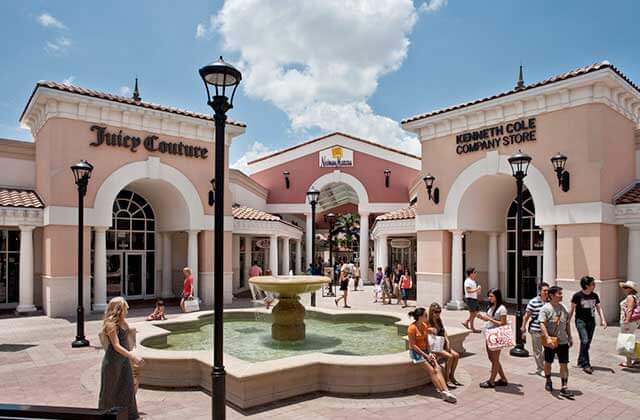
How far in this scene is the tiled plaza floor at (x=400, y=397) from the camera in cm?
610

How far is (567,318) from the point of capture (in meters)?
7.13

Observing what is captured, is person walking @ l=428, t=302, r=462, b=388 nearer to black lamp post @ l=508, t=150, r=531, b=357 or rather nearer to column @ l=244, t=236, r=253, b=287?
black lamp post @ l=508, t=150, r=531, b=357

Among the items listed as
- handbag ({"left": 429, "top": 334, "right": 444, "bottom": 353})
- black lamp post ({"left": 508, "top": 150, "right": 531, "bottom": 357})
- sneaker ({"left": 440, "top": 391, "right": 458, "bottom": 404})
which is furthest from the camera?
black lamp post ({"left": 508, "top": 150, "right": 531, "bottom": 357})

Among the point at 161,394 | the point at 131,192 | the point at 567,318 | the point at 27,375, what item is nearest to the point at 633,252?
the point at 567,318

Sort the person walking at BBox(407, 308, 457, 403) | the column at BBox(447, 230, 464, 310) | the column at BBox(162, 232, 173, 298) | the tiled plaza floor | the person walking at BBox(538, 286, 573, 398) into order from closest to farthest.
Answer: the tiled plaza floor
the person walking at BBox(407, 308, 457, 403)
the person walking at BBox(538, 286, 573, 398)
the column at BBox(447, 230, 464, 310)
the column at BBox(162, 232, 173, 298)

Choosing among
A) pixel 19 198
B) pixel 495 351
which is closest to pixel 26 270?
pixel 19 198

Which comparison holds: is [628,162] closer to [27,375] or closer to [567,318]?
[567,318]

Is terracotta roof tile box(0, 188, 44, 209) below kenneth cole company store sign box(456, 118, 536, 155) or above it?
below

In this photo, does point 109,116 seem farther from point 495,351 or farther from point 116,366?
point 495,351

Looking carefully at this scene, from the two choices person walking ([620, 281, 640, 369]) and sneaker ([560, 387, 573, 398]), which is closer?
sneaker ([560, 387, 573, 398])

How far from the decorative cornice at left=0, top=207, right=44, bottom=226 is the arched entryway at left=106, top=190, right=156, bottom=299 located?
3.53 metres

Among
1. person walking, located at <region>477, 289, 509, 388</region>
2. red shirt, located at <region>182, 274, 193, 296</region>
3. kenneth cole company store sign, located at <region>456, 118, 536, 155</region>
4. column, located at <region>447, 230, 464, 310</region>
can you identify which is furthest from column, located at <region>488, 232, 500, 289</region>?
red shirt, located at <region>182, 274, 193, 296</region>

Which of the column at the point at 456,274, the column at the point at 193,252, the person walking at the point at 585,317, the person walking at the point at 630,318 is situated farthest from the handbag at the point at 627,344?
the column at the point at 193,252

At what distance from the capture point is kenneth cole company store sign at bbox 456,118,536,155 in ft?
48.1
